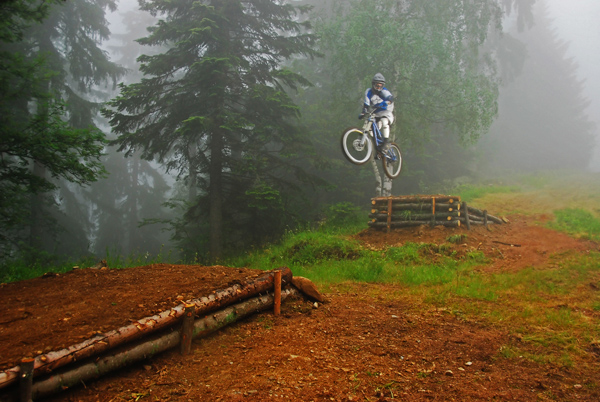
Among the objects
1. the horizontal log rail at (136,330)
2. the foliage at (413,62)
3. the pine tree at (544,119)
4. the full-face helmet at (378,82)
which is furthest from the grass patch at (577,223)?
the pine tree at (544,119)

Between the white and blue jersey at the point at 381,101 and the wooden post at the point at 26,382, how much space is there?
7.54m

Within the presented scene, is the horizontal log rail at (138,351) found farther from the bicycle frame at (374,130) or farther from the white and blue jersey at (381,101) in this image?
the white and blue jersey at (381,101)

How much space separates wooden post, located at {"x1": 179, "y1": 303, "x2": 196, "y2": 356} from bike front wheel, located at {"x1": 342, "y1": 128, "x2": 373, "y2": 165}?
4.59 m

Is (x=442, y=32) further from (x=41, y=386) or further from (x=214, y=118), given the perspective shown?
(x=41, y=386)

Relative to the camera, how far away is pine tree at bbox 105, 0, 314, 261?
13086mm

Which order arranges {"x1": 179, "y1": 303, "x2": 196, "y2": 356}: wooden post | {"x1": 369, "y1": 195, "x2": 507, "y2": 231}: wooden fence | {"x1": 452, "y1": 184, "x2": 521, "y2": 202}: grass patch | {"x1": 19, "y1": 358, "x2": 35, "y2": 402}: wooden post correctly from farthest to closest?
{"x1": 452, "y1": 184, "x2": 521, "y2": 202}: grass patch < {"x1": 369, "y1": 195, "x2": 507, "y2": 231}: wooden fence < {"x1": 179, "y1": 303, "x2": 196, "y2": 356}: wooden post < {"x1": 19, "y1": 358, "x2": 35, "y2": 402}: wooden post

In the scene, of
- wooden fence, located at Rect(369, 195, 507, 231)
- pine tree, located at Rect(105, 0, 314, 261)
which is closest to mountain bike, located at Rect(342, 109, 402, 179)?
wooden fence, located at Rect(369, 195, 507, 231)

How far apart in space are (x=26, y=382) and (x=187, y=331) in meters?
1.63

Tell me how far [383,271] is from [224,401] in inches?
260

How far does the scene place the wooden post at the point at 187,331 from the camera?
4344mm

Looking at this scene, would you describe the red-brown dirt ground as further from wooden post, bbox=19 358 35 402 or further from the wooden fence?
the wooden fence

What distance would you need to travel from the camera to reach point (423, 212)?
13.5 metres

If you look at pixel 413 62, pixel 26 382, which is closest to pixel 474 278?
pixel 26 382

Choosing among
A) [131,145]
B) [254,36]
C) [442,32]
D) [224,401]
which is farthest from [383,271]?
[442,32]
